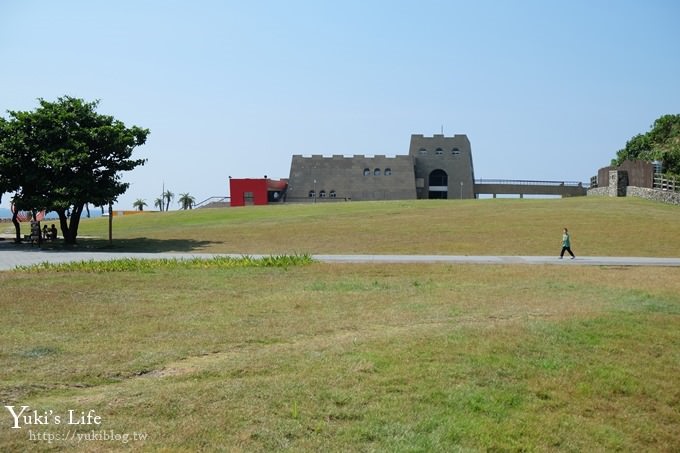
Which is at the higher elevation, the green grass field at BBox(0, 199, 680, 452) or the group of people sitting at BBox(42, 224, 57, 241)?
the group of people sitting at BBox(42, 224, 57, 241)

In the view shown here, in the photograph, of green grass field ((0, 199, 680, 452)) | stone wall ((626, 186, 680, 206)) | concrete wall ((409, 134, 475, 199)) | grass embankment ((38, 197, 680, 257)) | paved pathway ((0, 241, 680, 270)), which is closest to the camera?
green grass field ((0, 199, 680, 452))

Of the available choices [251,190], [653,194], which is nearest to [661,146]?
[653,194]

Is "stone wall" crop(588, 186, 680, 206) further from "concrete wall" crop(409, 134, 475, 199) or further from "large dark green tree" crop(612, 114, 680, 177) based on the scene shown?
"concrete wall" crop(409, 134, 475, 199)

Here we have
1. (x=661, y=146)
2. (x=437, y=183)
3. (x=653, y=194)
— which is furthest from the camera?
(x=437, y=183)

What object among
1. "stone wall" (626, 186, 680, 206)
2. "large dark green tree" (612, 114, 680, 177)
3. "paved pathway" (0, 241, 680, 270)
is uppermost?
"large dark green tree" (612, 114, 680, 177)

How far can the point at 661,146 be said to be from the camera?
6525 cm

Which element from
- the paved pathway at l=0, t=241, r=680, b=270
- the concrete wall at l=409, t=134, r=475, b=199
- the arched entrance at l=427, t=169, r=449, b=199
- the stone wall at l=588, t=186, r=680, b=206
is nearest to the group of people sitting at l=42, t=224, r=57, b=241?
the paved pathway at l=0, t=241, r=680, b=270

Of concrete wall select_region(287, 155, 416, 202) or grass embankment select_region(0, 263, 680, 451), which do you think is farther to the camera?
concrete wall select_region(287, 155, 416, 202)

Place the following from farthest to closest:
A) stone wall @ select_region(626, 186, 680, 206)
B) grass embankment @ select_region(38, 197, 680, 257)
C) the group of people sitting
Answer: stone wall @ select_region(626, 186, 680, 206) < the group of people sitting < grass embankment @ select_region(38, 197, 680, 257)

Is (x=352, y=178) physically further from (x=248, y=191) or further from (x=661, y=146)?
(x=661, y=146)

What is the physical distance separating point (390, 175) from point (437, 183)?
393 inches

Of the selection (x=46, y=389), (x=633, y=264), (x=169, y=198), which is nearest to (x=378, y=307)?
(x=46, y=389)

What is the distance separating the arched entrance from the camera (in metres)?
96.5

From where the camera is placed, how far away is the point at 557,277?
18031 mm
